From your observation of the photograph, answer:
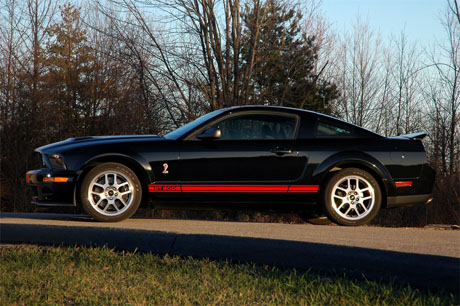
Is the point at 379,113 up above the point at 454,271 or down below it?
above

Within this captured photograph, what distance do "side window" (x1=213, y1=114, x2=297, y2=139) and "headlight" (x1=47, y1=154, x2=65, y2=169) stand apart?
6.29 ft

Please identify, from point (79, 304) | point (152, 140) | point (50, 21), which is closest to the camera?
point (79, 304)

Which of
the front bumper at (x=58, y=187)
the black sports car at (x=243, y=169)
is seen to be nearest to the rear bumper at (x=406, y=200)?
the black sports car at (x=243, y=169)

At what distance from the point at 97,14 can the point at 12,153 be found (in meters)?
8.18

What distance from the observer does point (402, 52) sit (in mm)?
24938

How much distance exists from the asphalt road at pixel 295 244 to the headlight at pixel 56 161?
0.71 meters

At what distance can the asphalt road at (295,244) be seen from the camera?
13.8ft

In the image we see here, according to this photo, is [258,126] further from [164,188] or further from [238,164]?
[164,188]

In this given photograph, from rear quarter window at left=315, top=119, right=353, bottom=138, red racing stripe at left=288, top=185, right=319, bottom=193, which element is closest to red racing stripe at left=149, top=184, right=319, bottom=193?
red racing stripe at left=288, top=185, right=319, bottom=193

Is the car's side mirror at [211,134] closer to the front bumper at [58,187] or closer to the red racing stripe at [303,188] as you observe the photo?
the red racing stripe at [303,188]

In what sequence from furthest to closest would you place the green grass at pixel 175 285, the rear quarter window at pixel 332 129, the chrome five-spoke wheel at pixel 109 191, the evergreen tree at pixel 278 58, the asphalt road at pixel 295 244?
the evergreen tree at pixel 278 58 < the rear quarter window at pixel 332 129 < the chrome five-spoke wheel at pixel 109 191 < the asphalt road at pixel 295 244 < the green grass at pixel 175 285

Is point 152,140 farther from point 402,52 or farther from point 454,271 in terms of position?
point 402,52

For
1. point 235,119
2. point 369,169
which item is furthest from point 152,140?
point 369,169

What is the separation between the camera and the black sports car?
621 cm
